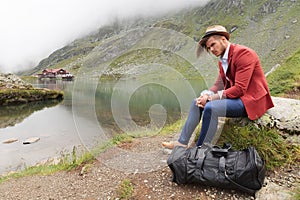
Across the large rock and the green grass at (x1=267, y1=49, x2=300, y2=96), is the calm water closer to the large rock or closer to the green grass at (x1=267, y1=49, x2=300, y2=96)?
the green grass at (x1=267, y1=49, x2=300, y2=96)

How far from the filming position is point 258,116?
3404 millimetres

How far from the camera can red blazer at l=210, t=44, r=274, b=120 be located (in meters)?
3.12

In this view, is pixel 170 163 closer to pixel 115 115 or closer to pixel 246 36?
pixel 115 115

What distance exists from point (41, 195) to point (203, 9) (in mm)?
192722

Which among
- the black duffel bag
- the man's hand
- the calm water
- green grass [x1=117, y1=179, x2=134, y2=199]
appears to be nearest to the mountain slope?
the calm water

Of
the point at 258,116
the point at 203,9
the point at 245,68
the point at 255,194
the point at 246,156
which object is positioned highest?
the point at 203,9

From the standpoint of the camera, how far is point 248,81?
10.2 feet

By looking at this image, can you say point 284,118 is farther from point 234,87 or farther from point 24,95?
point 24,95

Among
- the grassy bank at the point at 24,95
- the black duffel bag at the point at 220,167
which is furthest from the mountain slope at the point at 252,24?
the black duffel bag at the point at 220,167

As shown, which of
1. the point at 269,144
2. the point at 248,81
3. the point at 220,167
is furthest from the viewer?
the point at 269,144

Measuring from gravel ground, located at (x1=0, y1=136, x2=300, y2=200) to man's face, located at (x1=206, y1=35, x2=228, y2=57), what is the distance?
1.96 metres

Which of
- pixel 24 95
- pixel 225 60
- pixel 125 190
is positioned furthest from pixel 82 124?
pixel 24 95

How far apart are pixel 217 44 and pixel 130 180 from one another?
264 centimetres

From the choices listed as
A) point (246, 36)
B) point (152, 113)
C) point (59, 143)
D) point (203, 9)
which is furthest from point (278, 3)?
point (59, 143)
